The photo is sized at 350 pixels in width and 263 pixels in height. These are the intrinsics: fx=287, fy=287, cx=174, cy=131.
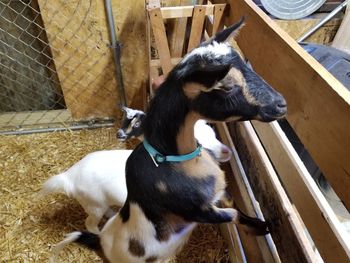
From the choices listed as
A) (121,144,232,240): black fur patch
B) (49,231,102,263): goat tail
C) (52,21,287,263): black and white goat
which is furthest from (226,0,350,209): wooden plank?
(49,231,102,263): goat tail

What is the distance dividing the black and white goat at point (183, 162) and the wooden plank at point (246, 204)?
0.25ft

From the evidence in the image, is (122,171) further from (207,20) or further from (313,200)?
(207,20)

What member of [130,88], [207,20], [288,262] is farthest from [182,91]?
[130,88]

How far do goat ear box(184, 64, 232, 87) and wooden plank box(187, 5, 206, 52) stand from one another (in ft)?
3.64

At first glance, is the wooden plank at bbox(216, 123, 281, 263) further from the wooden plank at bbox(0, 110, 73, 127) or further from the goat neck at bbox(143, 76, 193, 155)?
the wooden plank at bbox(0, 110, 73, 127)

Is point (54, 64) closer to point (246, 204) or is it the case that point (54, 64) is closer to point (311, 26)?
point (246, 204)

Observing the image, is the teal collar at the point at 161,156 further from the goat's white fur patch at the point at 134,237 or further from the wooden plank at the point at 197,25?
the wooden plank at the point at 197,25

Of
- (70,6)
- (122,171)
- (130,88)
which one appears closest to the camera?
(122,171)

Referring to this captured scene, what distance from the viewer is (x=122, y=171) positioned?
135 cm

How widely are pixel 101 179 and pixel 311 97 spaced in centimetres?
95

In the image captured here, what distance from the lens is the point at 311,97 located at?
30.9 inches

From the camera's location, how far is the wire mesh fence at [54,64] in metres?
1.81

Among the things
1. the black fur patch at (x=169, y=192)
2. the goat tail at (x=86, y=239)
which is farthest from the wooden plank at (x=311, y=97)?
the goat tail at (x=86, y=239)

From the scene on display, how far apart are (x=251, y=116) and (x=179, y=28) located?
1.27 meters
